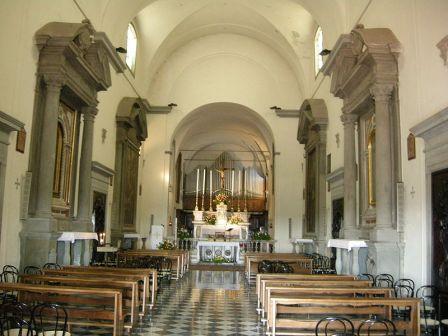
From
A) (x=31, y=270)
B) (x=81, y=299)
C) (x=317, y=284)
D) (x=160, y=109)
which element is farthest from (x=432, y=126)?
(x=160, y=109)

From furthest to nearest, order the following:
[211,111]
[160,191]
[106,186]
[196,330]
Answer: [211,111] < [160,191] < [106,186] < [196,330]

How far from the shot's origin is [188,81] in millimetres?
21562

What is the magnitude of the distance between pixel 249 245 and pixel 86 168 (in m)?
10.5

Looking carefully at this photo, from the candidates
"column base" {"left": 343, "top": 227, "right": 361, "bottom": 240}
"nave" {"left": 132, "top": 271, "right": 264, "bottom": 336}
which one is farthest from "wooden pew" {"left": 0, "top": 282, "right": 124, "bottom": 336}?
"column base" {"left": 343, "top": 227, "right": 361, "bottom": 240}

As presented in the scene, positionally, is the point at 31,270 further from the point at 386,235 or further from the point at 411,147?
the point at 411,147

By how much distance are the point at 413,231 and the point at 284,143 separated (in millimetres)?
12290

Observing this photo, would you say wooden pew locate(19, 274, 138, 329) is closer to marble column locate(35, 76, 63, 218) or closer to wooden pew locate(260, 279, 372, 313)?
wooden pew locate(260, 279, 372, 313)

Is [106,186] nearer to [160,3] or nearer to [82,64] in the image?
[82,64]

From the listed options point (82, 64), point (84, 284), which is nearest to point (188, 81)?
point (82, 64)

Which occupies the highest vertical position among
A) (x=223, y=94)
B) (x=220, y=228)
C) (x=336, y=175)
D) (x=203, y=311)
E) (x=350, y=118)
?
(x=223, y=94)

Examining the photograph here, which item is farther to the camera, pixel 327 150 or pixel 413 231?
pixel 327 150

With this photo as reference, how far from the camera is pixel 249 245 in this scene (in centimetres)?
2133

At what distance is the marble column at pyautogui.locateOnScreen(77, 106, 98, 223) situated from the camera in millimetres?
12383

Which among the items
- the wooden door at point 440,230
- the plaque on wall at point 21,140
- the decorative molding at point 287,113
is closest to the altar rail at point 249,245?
the decorative molding at point 287,113
